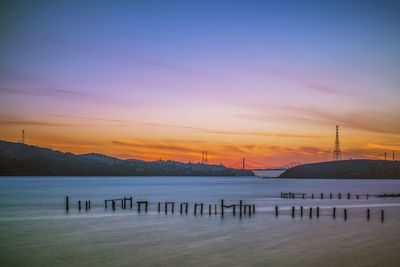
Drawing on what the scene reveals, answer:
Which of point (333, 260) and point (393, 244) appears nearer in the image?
point (333, 260)

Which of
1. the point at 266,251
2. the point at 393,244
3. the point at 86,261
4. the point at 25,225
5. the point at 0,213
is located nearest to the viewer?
the point at 86,261

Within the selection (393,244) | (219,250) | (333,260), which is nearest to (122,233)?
(219,250)

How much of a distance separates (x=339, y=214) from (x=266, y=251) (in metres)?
27.6

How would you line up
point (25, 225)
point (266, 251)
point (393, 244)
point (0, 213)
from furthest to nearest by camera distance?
point (0, 213)
point (25, 225)
point (393, 244)
point (266, 251)

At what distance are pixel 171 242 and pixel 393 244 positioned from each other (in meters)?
17.2

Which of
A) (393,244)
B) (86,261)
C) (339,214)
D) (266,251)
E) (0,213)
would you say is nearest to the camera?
(86,261)

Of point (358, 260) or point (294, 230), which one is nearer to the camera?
point (358, 260)

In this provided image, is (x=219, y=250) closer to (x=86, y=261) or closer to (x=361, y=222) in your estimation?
(x=86, y=261)

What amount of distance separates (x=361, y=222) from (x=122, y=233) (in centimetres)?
2524

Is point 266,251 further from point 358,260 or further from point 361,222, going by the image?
point 361,222

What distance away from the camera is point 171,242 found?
1468 inches

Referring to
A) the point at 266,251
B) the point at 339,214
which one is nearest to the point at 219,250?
the point at 266,251

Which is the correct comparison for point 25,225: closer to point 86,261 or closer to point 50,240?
point 50,240

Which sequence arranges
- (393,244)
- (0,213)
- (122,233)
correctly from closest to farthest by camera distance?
(393,244) < (122,233) < (0,213)
